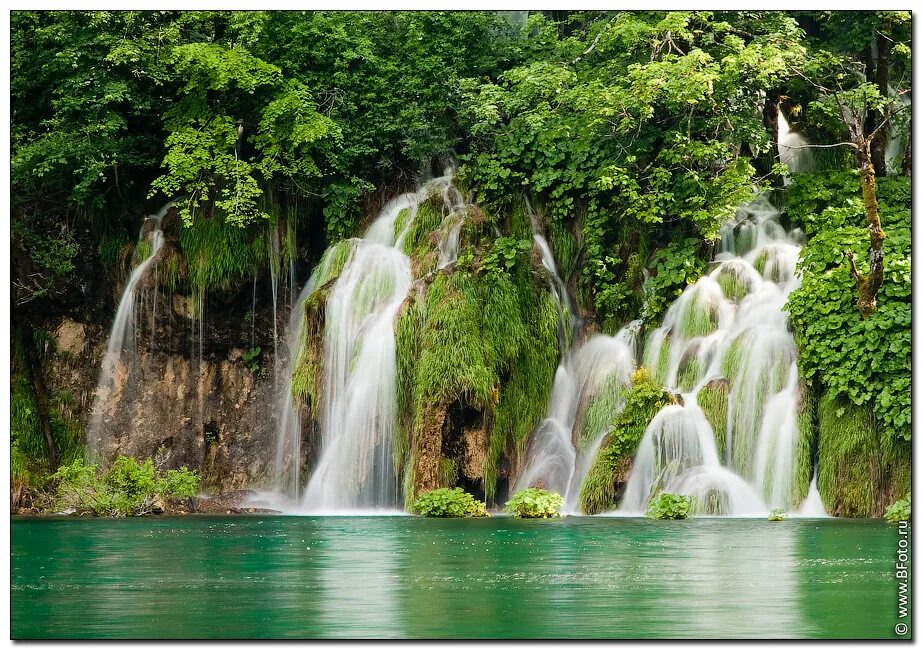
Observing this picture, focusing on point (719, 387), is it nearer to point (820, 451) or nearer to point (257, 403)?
point (820, 451)

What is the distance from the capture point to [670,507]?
14.7m

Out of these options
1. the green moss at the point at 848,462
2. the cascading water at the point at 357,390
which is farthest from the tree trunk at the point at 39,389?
Result: the green moss at the point at 848,462

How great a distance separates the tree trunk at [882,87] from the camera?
1897 centimetres

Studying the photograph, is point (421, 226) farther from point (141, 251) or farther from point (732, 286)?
point (732, 286)

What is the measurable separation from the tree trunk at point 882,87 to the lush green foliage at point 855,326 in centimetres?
265

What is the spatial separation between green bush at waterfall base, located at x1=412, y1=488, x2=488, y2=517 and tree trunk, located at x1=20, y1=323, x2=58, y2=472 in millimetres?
6502

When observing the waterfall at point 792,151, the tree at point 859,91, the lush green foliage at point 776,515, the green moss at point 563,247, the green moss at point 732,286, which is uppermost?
the tree at point 859,91

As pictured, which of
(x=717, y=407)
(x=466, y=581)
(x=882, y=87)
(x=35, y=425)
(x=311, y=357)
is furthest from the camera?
(x=35, y=425)

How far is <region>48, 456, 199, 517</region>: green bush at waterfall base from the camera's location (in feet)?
55.6

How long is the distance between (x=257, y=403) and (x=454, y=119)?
5.58 metres

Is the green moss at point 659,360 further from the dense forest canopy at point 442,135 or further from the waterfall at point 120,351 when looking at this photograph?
the waterfall at point 120,351

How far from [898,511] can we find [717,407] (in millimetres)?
2396

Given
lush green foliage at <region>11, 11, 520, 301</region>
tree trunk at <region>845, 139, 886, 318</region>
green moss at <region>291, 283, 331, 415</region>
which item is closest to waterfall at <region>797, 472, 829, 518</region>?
tree trunk at <region>845, 139, 886, 318</region>

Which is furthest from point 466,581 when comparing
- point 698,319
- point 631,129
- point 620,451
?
point 631,129
